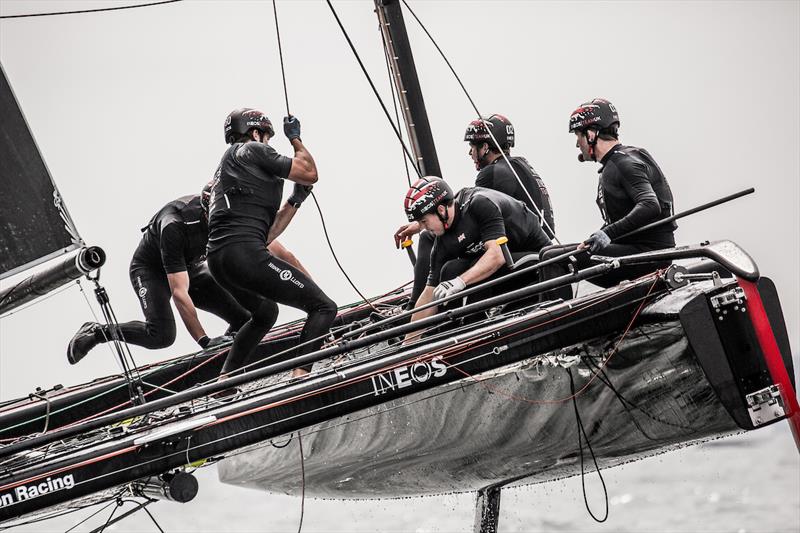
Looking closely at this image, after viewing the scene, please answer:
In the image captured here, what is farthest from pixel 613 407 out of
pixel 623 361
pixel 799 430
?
pixel 799 430

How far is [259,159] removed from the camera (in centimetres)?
461

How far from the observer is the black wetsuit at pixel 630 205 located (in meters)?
4.35

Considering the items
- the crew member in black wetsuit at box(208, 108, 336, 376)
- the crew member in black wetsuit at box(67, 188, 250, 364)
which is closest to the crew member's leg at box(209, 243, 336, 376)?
the crew member in black wetsuit at box(208, 108, 336, 376)

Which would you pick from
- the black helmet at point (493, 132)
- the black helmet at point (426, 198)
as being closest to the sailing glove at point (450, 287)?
the black helmet at point (426, 198)

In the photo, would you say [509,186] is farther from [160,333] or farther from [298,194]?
[160,333]

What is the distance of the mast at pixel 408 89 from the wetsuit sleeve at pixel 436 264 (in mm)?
932

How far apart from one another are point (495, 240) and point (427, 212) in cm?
29

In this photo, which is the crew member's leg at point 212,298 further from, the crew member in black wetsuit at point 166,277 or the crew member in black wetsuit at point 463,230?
the crew member in black wetsuit at point 463,230

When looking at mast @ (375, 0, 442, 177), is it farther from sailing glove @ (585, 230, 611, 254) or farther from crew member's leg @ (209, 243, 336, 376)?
sailing glove @ (585, 230, 611, 254)

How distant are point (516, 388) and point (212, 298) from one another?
2.08 meters

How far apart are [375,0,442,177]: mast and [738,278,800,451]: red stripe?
245cm

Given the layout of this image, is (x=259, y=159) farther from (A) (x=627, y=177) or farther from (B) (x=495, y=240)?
(A) (x=627, y=177)

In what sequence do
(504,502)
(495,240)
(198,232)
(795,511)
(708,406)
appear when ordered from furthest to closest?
1. (504,502)
2. (795,511)
3. (198,232)
4. (495,240)
5. (708,406)

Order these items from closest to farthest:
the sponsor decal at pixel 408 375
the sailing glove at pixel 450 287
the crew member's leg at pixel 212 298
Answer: the sponsor decal at pixel 408 375
the sailing glove at pixel 450 287
the crew member's leg at pixel 212 298
